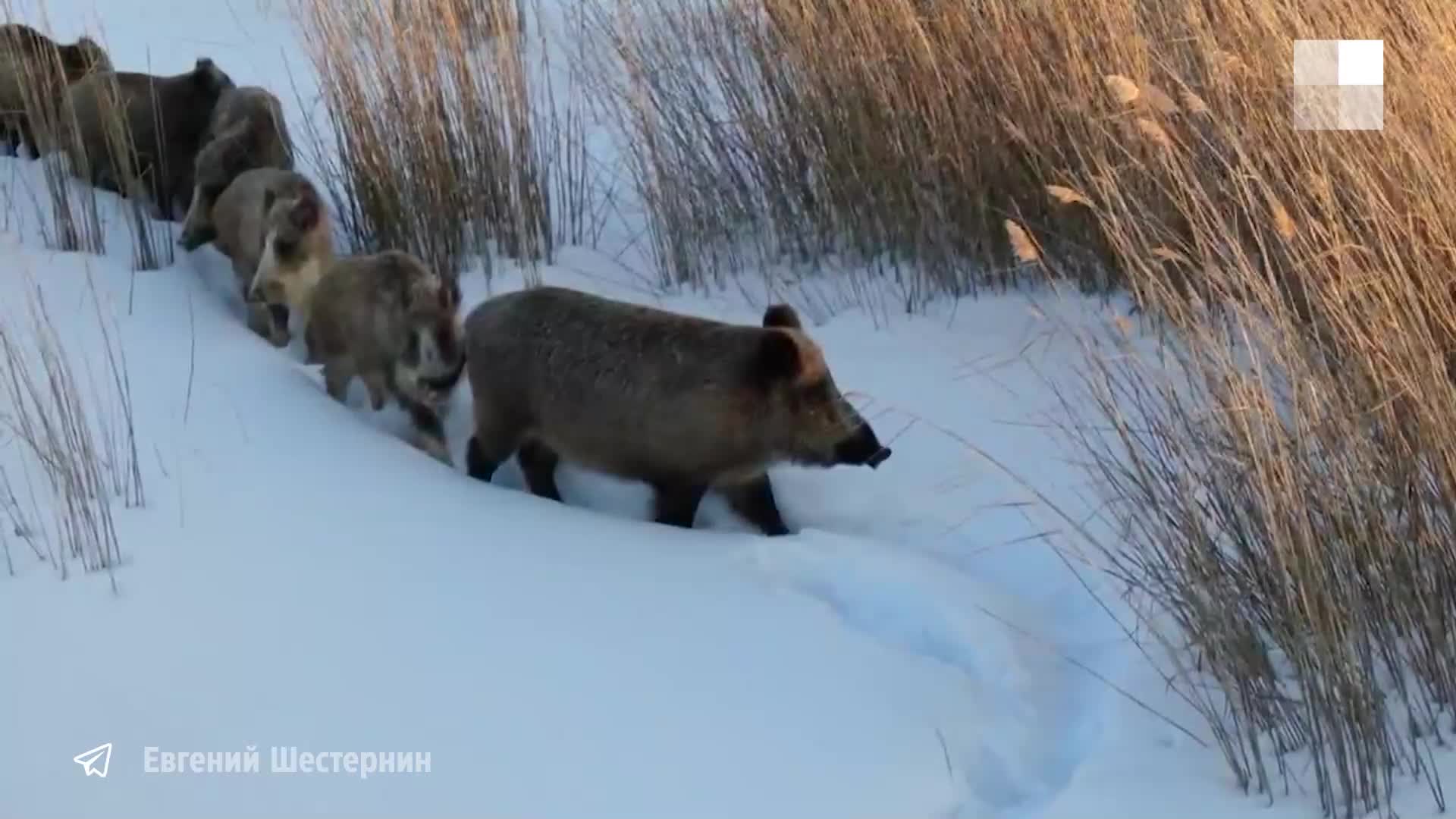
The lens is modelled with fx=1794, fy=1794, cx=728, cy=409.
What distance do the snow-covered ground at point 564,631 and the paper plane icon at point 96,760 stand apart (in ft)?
0.10

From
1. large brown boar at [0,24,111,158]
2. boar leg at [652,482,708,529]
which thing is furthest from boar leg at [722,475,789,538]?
large brown boar at [0,24,111,158]

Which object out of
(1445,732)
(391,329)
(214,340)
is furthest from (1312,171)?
(214,340)

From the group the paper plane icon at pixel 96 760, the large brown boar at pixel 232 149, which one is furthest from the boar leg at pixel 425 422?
the paper plane icon at pixel 96 760

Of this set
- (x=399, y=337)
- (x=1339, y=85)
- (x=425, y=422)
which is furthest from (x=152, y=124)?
(x=1339, y=85)

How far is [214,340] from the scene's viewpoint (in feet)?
19.5

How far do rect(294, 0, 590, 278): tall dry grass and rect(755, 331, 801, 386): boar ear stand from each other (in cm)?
194

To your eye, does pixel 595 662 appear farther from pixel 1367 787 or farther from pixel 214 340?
pixel 214 340

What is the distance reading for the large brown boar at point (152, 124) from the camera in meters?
7.19

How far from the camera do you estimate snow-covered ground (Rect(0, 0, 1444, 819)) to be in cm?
373

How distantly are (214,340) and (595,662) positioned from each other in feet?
7.89

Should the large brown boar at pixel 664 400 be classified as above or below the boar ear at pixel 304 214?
below

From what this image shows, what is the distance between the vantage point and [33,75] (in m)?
7.27

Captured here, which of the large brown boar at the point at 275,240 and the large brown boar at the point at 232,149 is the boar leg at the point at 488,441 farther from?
the large brown boar at the point at 232,149

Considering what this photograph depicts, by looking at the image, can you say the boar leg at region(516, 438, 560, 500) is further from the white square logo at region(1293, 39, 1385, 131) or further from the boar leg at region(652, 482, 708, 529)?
the white square logo at region(1293, 39, 1385, 131)
